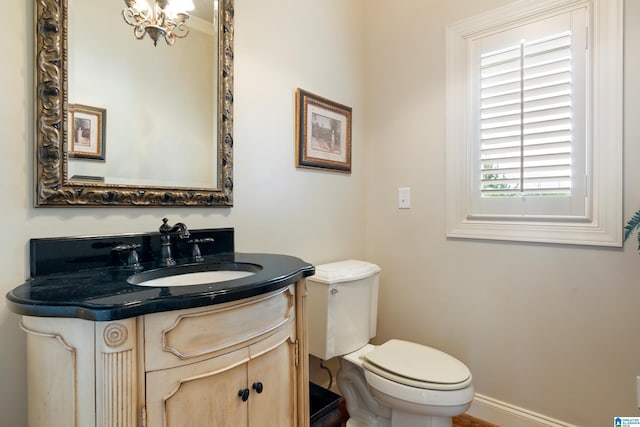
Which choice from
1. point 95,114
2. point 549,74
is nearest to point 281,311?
point 95,114

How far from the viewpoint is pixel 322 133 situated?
183 cm

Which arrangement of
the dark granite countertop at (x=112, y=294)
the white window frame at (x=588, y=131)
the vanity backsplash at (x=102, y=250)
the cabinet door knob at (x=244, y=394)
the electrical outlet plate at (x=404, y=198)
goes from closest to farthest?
the dark granite countertop at (x=112, y=294) → the cabinet door knob at (x=244, y=394) → the vanity backsplash at (x=102, y=250) → the white window frame at (x=588, y=131) → the electrical outlet plate at (x=404, y=198)

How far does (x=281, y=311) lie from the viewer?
0.96 meters

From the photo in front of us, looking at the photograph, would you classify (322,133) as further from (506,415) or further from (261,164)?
(506,415)

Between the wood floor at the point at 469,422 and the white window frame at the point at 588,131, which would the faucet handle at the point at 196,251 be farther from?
the wood floor at the point at 469,422

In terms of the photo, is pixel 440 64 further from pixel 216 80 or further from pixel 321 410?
pixel 321 410

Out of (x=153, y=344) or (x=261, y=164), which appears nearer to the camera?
(x=153, y=344)

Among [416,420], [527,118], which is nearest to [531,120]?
[527,118]

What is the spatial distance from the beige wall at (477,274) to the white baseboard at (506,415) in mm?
27

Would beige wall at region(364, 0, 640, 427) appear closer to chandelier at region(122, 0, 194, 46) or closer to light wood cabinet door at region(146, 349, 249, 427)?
chandelier at region(122, 0, 194, 46)

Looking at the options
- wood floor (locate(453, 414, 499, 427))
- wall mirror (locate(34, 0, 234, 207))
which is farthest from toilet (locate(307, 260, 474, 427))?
wall mirror (locate(34, 0, 234, 207))

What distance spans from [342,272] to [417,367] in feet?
1.72

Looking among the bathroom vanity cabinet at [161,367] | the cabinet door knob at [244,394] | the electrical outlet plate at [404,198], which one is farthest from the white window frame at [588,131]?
the cabinet door knob at [244,394]

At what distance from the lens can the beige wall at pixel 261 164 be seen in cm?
91
